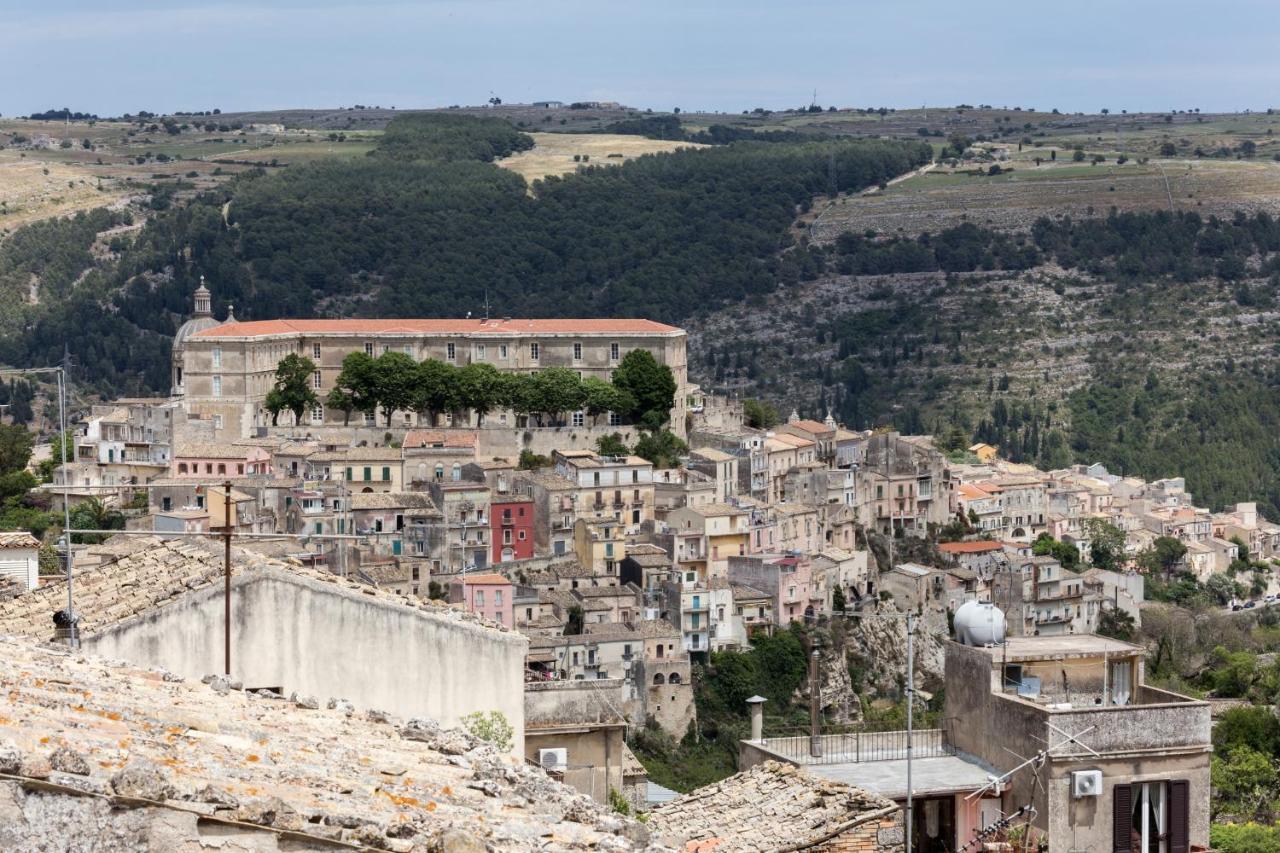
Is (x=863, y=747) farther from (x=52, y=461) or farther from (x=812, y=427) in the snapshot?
(x=812, y=427)

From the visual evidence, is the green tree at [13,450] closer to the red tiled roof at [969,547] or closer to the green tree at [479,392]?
the green tree at [479,392]

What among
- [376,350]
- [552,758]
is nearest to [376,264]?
[376,350]

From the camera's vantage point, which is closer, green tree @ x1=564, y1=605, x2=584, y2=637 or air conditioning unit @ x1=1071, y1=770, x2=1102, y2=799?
air conditioning unit @ x1=1071, y1=770, x2=1102, y2=799

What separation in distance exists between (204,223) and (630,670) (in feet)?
365

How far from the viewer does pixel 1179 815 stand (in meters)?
18.6

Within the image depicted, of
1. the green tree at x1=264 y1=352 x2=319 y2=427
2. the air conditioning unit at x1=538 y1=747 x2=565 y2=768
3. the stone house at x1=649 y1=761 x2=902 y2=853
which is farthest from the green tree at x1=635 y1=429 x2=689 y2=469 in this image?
the stone house at x1=649 y1=761 x2=902 y2=853

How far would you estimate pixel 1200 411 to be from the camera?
518 ft

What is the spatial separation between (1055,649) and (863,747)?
161 cm

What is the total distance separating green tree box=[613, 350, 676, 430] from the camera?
8650 cm

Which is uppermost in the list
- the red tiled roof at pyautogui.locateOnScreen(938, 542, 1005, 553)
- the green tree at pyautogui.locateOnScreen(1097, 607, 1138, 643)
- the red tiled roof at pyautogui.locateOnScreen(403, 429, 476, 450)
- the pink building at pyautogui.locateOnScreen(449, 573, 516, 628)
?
the red tiled roof at pyautogui.locateOnScreen(403, 429, 476, 450)

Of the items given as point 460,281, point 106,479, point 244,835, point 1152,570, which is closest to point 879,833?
point 244,835

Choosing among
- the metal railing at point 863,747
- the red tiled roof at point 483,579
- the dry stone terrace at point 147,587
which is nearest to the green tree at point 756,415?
the red tiled roof at point 483,579

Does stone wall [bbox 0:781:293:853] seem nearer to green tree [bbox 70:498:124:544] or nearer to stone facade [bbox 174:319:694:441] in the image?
green tree [bbox 70:498:124:544]

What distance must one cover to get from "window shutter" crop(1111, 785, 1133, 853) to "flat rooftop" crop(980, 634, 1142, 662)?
198 cm
